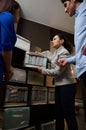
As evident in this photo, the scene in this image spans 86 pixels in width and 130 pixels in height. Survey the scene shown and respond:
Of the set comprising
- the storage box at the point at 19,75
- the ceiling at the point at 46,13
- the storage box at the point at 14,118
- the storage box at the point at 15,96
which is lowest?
the storage box at the point at 14,118

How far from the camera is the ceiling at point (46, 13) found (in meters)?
2.73

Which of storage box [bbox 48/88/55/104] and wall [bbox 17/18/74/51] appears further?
wall [bbox 17/18/74/51]

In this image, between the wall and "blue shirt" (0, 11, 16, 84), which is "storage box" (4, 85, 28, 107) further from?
the wall

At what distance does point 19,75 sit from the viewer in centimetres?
167

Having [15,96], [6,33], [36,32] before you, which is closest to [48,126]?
[15,96]

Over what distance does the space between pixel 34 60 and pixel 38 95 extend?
0.36 m

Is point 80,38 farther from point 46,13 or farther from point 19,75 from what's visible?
point 46,13

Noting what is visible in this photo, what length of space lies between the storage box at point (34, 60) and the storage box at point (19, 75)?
12 centimetres

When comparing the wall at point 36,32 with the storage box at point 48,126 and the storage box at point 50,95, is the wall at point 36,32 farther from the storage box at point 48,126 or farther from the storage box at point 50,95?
the storage box at point 48,126

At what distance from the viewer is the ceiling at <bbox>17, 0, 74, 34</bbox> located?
108 inches

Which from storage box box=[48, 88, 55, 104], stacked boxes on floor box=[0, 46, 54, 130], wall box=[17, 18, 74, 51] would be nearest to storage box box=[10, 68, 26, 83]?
stacked boxes on floor box=[0, 46, 54, 130]

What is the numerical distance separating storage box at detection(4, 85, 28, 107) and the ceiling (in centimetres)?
151

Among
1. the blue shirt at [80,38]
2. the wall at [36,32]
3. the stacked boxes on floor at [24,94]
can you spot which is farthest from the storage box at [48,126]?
the wall at [36,32]

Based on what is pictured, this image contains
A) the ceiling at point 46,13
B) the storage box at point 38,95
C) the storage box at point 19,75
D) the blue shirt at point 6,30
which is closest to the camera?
the blue shirt at point 6,30
